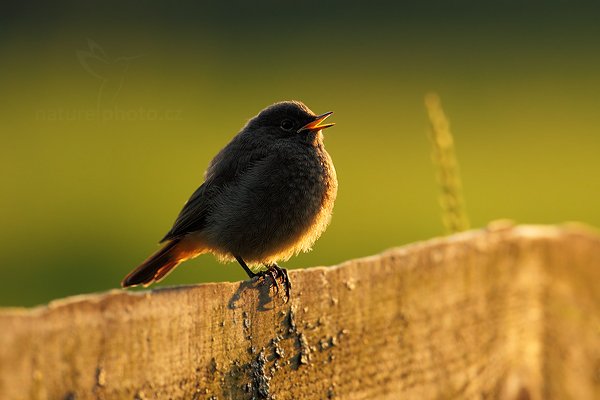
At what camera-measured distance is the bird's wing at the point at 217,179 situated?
516 cm

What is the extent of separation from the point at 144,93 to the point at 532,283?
7000 mm

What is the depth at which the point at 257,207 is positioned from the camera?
5016mm

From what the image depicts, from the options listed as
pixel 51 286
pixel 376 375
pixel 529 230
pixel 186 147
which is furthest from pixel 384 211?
pixel 376 375

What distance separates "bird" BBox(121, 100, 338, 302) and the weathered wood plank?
1.40 m

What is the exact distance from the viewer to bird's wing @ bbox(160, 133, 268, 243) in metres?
5.16

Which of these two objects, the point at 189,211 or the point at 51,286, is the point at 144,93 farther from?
the point at 189,211

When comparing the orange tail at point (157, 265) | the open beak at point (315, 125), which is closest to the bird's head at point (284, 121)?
the open beak at point (315, 125)

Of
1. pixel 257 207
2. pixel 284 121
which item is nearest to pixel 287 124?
pixel 284 121

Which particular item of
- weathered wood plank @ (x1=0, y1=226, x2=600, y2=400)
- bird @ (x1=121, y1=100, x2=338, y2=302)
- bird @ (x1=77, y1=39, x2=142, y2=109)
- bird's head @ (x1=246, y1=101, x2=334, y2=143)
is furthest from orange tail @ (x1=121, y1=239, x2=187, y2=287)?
bird @ (x1=77, y1=39, x2=142, y2=109)

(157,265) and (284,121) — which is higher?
(284,121)

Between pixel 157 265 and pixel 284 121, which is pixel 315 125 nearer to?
pixel 284 121

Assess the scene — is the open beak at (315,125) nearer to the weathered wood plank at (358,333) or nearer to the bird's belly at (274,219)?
the bird's belly at (274,219)

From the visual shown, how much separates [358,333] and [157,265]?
6.51 feet

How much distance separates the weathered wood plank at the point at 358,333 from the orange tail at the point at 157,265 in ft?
5.61
